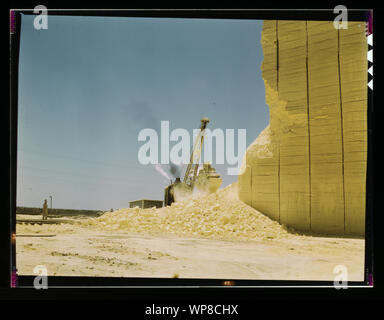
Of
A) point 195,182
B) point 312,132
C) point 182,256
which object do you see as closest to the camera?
point 182,256

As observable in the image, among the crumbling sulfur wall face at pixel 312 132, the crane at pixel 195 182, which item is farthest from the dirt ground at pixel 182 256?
the crane at pixel 195 182

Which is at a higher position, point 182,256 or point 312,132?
point 312,132

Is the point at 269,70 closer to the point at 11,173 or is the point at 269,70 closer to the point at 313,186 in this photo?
the point at 313,186

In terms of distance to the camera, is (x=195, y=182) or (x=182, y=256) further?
(x=195, y=182)

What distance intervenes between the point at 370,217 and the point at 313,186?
10.1 feet

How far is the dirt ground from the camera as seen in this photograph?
5895 mm

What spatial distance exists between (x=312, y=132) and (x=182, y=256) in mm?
5001

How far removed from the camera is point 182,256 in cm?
645

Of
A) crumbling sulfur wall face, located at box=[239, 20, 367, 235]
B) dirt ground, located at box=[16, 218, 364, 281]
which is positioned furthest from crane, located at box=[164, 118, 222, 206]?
dirt ground, located at box=[16, 218, 364, 281]

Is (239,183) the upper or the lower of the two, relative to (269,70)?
lower

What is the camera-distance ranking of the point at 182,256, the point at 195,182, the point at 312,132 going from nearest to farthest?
the point at 182,256, the point at 312,132, the point at 195,182

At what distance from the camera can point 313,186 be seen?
8727 millimetres

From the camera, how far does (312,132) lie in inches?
352
